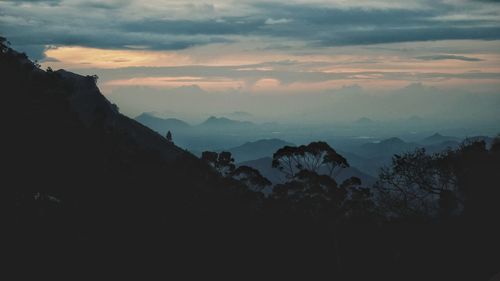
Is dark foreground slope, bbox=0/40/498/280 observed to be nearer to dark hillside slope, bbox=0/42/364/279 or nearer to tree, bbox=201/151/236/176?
dark hillside slope, bbox=0/42/364/279

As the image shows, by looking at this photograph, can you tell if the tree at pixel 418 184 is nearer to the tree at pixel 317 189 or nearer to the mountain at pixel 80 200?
the tree at pixel 317 189

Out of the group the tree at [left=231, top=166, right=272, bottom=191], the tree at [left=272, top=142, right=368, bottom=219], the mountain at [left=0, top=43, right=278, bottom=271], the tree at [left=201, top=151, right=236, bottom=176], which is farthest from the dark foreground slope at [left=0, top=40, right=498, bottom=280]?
the tree at [left=201, top=151, right=236, bottom=176]

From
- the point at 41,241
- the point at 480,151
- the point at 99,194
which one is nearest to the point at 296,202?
the point at 480,151

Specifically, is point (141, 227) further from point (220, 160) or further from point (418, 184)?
point (220, 160)

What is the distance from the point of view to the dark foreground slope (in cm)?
4688

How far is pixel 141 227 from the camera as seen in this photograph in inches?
2138

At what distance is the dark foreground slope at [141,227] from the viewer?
46.9 meters

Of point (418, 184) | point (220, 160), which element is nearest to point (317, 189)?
point (418, 184)

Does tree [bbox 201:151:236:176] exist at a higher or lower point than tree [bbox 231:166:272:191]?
higher

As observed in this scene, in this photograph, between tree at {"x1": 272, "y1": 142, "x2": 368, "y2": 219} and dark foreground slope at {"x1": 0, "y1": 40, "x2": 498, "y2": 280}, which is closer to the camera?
dark foreground slope at {"x1": 0, "y1": 40, "x2": 498, "y2": 280}

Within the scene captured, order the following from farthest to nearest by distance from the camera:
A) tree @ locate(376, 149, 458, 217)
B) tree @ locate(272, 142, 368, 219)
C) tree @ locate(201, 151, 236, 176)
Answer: tree @ locate(201, 151, 236, 176) < tree @ locate(272, 142, 368, 219) < tree @ locate(376, 149, 458, 217)

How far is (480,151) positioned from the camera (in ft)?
212

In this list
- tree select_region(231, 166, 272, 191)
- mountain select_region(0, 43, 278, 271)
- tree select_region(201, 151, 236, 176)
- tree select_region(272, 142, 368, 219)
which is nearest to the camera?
mountain select_region(0, 43, 278, 271)

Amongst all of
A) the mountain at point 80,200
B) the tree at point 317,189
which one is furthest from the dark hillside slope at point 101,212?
the tree at point 317,189
